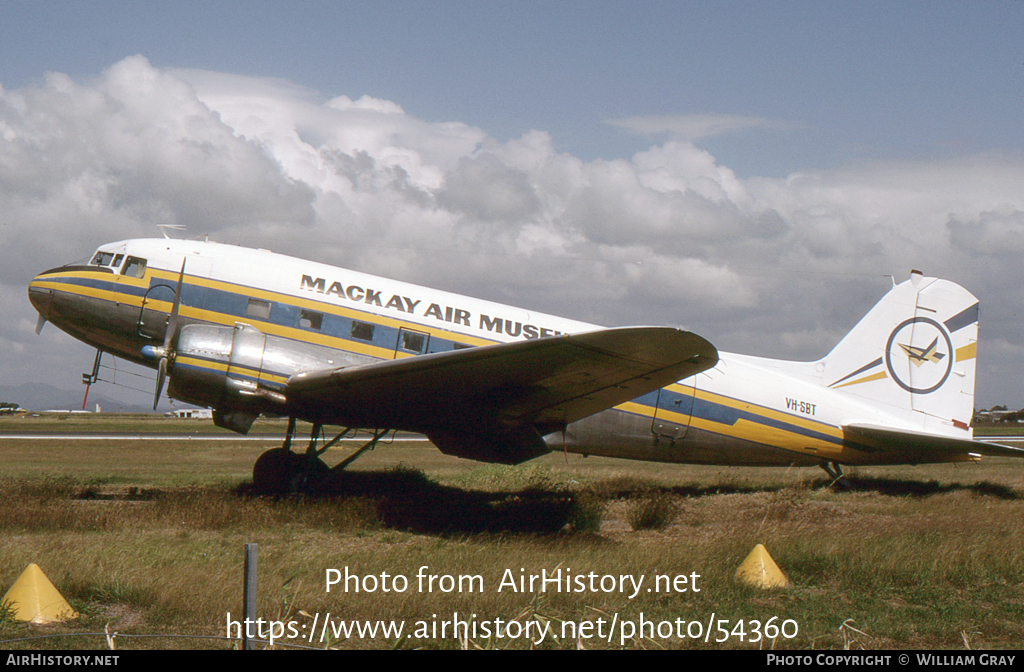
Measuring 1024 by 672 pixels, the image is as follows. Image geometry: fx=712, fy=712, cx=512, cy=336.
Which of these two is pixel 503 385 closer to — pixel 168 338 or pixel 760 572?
pixel 760 572

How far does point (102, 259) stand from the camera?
11.5 meters

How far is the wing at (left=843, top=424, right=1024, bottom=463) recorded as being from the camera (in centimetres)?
1284

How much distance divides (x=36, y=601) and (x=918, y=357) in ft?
47.0

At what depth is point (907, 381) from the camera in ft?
45.1

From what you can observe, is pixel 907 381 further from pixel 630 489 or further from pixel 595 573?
pixel 595 573

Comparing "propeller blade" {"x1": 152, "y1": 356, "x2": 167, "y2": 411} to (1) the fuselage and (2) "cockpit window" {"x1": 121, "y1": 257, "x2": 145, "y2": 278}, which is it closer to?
(1) the fuselage

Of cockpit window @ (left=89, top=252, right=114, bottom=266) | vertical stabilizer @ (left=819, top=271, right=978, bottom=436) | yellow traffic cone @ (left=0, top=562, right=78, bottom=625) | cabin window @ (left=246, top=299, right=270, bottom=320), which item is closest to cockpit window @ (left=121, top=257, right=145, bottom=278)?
cockpit window @ (left=89, top=252, right=114, bottom=266)

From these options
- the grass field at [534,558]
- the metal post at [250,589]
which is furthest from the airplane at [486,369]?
the metal post at [250,589]

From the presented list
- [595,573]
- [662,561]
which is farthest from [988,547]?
[595,573]

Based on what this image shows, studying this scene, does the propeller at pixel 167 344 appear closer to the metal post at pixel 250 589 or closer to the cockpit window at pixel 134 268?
the cockpit window at pixel 134 268

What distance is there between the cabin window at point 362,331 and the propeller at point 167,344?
2.55 meters

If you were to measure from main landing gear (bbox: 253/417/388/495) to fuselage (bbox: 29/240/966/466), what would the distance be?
144 cm

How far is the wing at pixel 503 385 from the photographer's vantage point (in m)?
7.76

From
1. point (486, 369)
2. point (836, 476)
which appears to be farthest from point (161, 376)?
point (836, 476)
